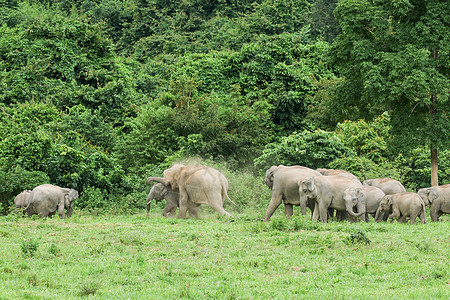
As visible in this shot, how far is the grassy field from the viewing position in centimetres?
852

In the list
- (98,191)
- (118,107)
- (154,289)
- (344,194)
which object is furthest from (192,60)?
(154,289)

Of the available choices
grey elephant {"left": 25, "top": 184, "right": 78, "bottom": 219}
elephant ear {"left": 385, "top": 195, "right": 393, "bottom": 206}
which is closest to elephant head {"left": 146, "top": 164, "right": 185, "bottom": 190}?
grey elephant {"left": 25, "top": 184, "right": 78, "bottom": 219}

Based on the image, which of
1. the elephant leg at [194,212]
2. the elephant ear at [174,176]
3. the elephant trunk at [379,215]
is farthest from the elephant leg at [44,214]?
the elephant trunk at [379,215]

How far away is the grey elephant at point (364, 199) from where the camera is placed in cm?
1523

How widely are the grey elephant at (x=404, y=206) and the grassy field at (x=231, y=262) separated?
0.83 m

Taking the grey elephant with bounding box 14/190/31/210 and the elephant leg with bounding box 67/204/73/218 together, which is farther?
the elephant leg with bounding box 67/204/73/218

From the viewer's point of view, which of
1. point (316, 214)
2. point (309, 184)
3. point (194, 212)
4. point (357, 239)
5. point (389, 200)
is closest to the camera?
point (357, 239)

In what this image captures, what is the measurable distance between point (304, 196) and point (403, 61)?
21.7 ft

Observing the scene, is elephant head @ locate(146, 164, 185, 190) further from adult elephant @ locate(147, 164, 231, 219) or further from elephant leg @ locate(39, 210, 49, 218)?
elephant leg @ locate(39, 210, 49, 218)

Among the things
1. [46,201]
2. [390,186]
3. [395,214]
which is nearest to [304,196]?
[395,214]

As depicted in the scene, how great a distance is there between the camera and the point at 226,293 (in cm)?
836

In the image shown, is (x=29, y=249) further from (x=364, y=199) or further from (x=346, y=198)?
(x=364, y=199)

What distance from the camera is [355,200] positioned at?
15328mm

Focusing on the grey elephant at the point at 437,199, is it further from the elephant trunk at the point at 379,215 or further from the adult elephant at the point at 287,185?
the adult elephant at the point at 287,185
